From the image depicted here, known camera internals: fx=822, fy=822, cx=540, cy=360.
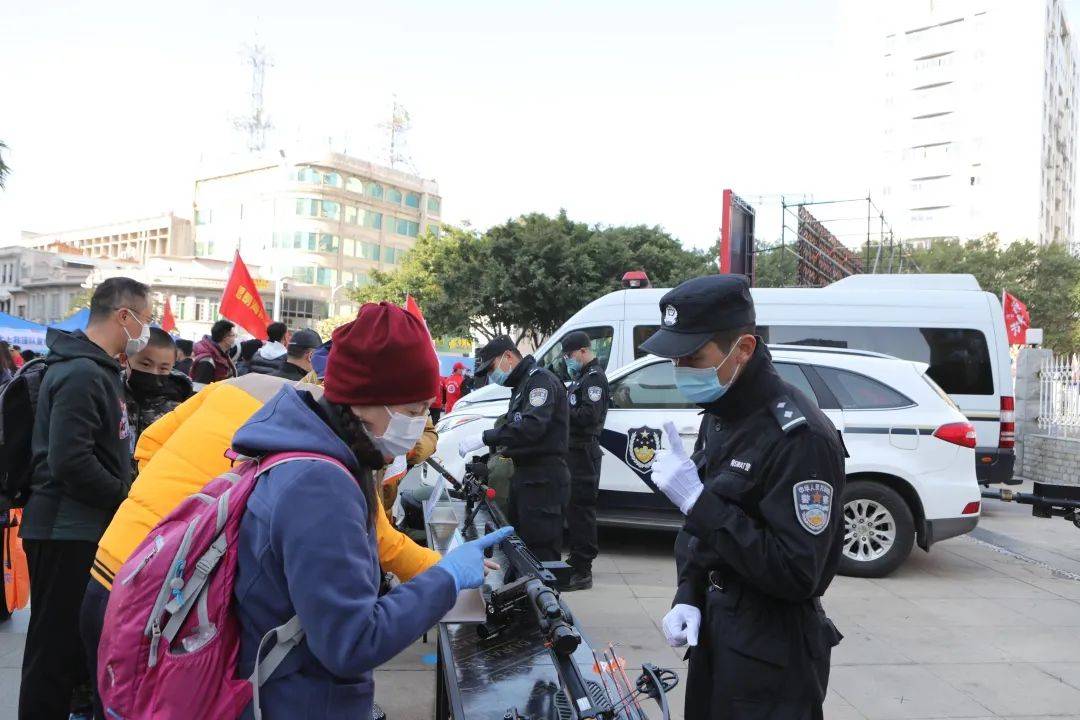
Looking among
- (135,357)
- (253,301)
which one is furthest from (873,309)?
(135,357)

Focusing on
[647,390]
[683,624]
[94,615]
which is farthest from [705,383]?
[647,390]

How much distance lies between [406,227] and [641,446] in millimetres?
80633

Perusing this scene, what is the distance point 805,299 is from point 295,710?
8892 millimetres

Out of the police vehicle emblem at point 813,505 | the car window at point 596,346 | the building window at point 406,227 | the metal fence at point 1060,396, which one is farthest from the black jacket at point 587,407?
the building window at point 406,227

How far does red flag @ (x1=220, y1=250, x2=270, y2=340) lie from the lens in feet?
31.7

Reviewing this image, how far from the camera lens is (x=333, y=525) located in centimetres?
151

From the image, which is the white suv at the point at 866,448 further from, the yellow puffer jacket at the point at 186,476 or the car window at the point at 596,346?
the yellow puffer jacket at the point at 186,476

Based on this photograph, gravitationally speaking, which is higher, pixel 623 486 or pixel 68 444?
pixel 68 444

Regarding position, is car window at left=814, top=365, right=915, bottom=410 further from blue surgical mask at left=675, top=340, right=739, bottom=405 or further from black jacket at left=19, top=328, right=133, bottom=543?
black jacket at left=19, top=328, right=133, bottom=543

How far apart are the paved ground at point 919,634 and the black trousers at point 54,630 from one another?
3.37 ft

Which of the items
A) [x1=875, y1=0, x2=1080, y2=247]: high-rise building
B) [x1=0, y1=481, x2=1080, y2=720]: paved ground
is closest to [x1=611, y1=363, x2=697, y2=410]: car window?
[x1=0, y1=481, x2=1080, y2=720]: paved ground

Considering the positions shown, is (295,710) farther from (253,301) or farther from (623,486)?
(253,301)

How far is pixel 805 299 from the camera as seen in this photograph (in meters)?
9.62

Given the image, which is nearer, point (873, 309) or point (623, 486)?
point (623, 486)
